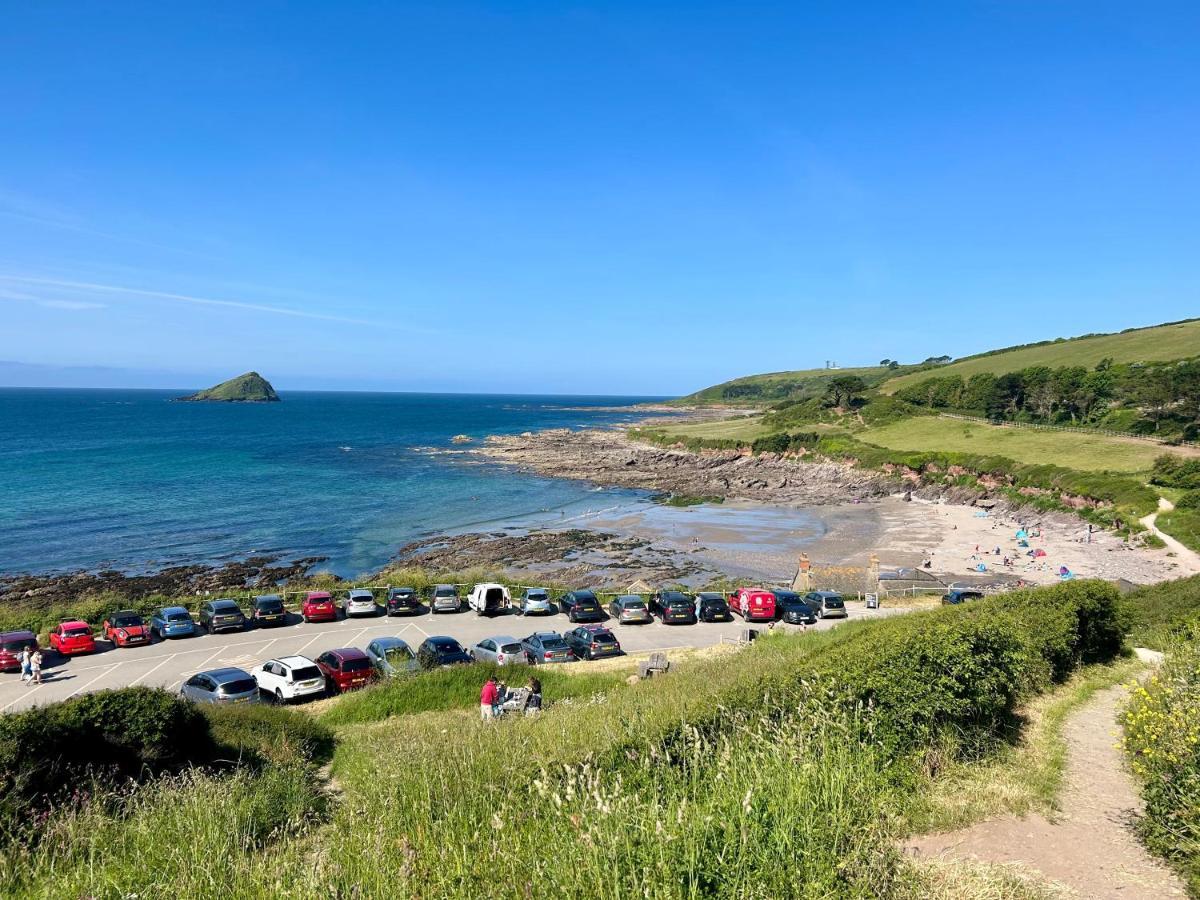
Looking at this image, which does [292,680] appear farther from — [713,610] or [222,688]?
[713,610]

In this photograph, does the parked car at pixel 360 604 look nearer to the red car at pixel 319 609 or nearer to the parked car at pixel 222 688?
the red car at pixel 319 609

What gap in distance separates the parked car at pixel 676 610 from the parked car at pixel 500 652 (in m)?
7.48

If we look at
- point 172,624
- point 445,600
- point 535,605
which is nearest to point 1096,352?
point 535,605

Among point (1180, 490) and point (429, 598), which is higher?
point (1180, 490)

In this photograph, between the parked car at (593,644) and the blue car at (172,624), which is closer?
the parked car at (593,644)

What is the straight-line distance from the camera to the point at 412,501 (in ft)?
223

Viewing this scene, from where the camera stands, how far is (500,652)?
21.2 metres

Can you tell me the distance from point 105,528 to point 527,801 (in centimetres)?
6033

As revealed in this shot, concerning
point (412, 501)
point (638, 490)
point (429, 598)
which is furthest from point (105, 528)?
point (638, 490)

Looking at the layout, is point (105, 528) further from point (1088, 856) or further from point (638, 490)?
point (1088, 856)

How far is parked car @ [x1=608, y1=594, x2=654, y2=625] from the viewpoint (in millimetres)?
27812

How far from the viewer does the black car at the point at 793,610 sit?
2694 centimetres

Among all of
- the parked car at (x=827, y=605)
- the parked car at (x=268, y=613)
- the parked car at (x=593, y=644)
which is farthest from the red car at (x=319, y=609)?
the parked car at (x=827, y=605)

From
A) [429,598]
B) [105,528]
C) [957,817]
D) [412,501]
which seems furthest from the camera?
[412,501]
